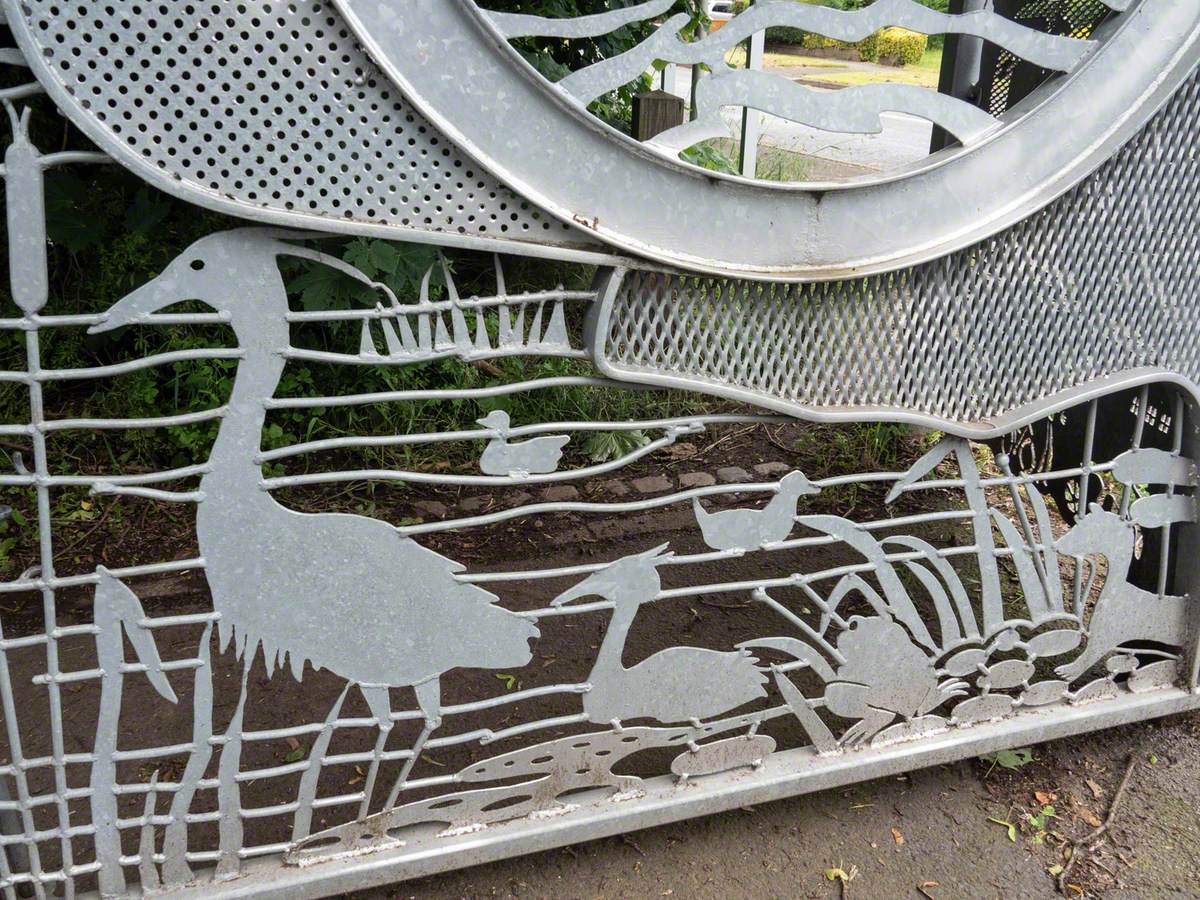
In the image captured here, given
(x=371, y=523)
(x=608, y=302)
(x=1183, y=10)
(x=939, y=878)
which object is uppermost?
(x=1183, y=10)

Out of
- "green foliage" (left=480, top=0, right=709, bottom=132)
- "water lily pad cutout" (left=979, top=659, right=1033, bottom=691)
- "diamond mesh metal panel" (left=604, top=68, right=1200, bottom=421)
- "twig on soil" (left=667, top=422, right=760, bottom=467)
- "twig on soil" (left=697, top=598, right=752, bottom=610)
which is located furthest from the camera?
"twig on soil" (left=667, top=422, right=760, bottom=467)

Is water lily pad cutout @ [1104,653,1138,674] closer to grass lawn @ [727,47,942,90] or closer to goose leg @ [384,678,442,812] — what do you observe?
goose leg @ [384,678,442,812]

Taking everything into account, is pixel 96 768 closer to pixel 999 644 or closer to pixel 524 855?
pixel 524 855

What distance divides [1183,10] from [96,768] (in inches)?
105

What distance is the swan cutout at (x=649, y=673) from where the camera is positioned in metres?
2.04

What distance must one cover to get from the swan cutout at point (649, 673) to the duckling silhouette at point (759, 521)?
5.4 inches

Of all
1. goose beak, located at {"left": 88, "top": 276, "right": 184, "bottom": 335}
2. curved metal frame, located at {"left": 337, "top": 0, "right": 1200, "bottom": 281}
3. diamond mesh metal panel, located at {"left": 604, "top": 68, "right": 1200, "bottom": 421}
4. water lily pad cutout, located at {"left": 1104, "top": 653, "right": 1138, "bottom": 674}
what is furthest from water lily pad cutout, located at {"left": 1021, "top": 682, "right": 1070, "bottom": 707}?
goose beak, located at {"left": 88, "top": 276, "right": 184, "bottom": 335}

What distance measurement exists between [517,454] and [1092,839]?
5.94 ft

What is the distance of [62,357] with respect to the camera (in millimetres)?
3664

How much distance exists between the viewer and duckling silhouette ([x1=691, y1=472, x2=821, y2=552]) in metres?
2.08

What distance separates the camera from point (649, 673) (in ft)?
6.95

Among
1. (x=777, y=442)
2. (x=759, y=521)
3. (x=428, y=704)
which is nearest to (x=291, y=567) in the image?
(x=428, y=704)

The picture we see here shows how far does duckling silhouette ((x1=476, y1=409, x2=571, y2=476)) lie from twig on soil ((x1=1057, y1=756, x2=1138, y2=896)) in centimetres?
163

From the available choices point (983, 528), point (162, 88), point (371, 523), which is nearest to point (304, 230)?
point (162, 88)
